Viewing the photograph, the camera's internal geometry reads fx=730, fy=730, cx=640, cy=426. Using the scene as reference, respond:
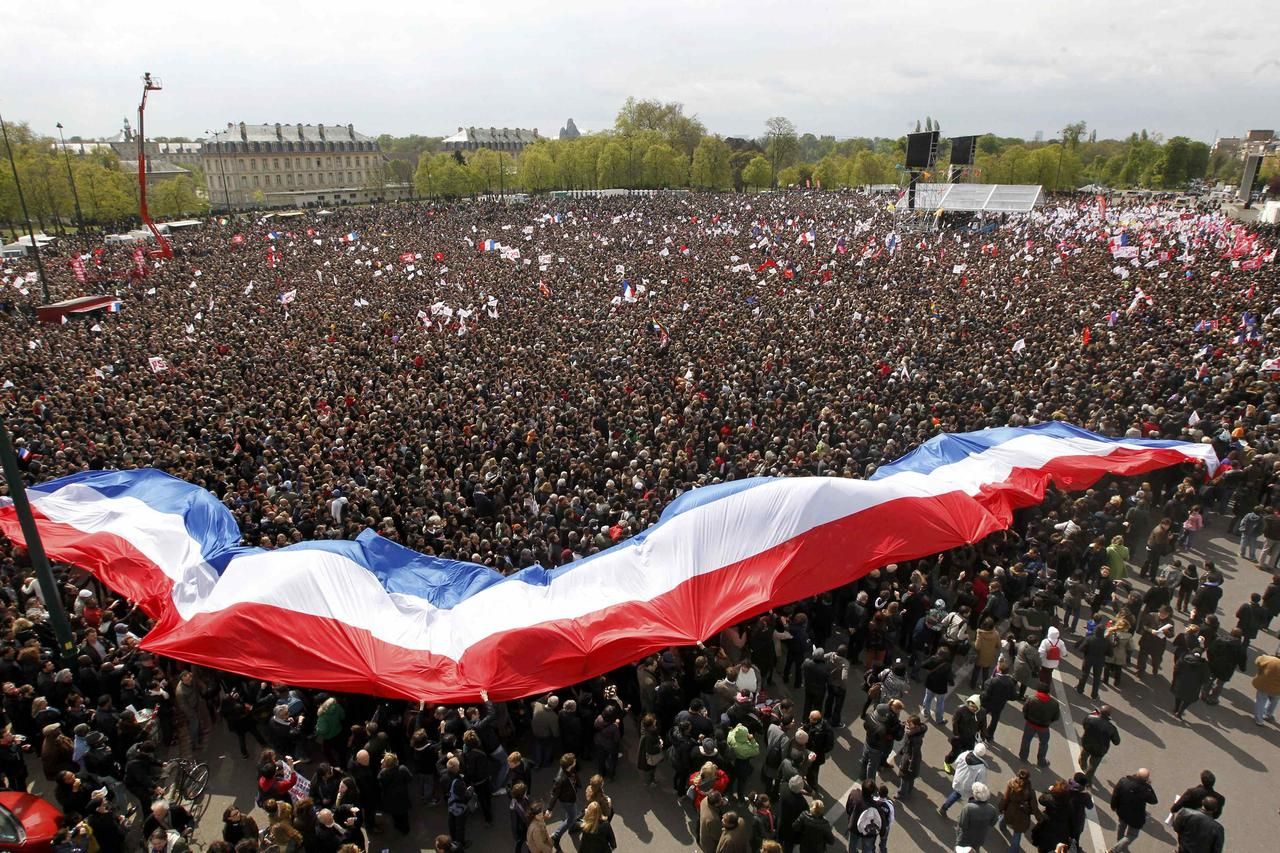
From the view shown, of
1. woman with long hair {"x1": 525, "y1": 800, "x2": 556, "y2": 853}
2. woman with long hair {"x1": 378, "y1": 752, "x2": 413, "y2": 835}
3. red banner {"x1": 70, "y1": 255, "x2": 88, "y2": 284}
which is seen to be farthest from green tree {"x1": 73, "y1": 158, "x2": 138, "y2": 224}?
woman with long hair {"x1": 525, "y1": 800, "x2": 556, "y2": 853}

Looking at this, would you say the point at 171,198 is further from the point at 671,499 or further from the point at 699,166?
the point at 671,499

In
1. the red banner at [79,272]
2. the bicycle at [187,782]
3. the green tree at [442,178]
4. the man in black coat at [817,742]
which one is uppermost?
the green tree at [442,178]

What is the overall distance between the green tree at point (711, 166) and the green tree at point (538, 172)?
1923 cm

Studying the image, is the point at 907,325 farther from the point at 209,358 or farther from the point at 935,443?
the point at 209,358

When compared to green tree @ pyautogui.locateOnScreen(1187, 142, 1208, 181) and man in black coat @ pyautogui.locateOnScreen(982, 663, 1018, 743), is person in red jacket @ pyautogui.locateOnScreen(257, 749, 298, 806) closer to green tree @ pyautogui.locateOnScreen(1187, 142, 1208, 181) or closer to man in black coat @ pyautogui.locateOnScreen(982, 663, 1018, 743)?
man in black coat @ pyautogui.locateOnScreen(982, 663, 1018, 743)

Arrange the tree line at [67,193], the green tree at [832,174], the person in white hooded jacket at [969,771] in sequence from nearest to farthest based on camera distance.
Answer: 1. the person in white hooded jacket at [969,771]
2. the tree line at [67,193]
3. the green tree at [832,174]

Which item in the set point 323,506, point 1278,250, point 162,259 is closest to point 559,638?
point 323,506

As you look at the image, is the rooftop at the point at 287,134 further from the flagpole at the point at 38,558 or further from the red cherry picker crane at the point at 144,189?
the flagpole at the point at 38,558

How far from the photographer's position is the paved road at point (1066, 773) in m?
7.07

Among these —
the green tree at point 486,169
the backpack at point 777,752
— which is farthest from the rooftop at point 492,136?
the backpack at point 777,752

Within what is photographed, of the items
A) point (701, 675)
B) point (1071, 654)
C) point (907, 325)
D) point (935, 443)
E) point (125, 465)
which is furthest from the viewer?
point (907, 325)

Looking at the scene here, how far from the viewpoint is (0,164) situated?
63.5m

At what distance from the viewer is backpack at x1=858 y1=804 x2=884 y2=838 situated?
20.5 feet

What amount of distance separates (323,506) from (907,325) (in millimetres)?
18127
